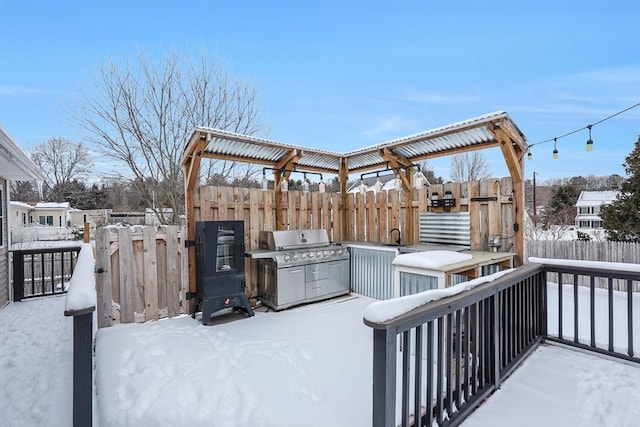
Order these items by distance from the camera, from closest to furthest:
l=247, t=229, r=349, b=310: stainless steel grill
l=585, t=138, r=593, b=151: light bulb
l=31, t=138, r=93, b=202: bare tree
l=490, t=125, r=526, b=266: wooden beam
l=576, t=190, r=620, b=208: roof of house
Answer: l=490, t=125, r=526, b=266: wooden beam < l=247, t=229, r=349, b=310: stainless steel grill < l=585, t=138, r=593, b=151: light bulb < l=31, t=138, r=93, b=202: bare tree < l=576, t=190, r=620, b=208: roof of house

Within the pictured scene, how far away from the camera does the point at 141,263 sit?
4.23 m

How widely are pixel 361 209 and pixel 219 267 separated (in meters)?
2.95

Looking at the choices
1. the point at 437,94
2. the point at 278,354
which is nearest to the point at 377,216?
the point at 278,354

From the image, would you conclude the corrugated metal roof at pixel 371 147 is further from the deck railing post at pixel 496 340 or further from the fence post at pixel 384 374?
the fence post at pixel 384 374

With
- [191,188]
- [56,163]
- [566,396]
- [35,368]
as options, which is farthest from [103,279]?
[56,163]

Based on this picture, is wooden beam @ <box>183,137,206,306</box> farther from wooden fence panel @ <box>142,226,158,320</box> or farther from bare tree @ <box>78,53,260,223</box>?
bare tree @ <box>78,53,260,223</box>

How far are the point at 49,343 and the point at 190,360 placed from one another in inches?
78.5

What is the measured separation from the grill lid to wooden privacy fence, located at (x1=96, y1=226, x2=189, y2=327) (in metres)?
1.24

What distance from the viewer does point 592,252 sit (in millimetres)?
6875

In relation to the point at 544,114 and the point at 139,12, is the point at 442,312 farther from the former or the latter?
the point at 544,114

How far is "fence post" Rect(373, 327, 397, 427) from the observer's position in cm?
141

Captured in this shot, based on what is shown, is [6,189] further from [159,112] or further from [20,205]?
[20,205]

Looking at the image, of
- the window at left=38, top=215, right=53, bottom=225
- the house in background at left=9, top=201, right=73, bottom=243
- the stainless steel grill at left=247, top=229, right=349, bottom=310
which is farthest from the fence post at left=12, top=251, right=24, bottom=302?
the window at left=38, top=215, right=53, bottom=225

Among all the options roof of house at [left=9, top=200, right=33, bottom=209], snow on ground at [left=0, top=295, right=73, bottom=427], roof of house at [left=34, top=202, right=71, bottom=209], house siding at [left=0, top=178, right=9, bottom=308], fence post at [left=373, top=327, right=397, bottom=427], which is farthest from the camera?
roof of house at [left=34, top=202, right=71, bottom=209]
